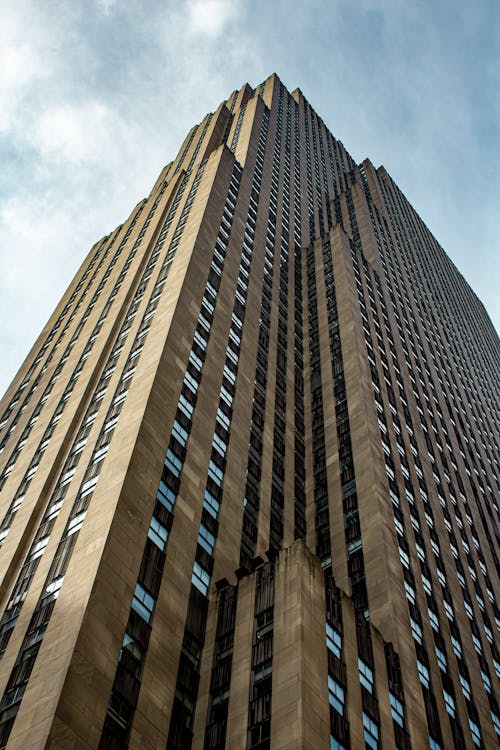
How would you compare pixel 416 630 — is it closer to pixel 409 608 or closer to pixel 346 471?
pixel 409 608

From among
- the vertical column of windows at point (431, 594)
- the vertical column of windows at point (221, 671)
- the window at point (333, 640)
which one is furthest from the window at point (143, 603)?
the vertical column of windows at point (431, 594)

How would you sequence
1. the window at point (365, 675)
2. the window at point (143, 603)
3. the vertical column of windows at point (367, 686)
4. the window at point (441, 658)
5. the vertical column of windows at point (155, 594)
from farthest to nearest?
the window at point (441, 658), the window at point (365, 675), the vertical column of windows at point (367, 686), the window at point (143, 603), the vertical column of windows at point (155, 594)

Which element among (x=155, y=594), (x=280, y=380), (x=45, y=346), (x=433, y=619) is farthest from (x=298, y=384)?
(x=155, y=594)

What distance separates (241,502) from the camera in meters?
51.6

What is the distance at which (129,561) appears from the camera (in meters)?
39.2

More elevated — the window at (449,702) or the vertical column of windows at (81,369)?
the vertical column of windows at (81,369)

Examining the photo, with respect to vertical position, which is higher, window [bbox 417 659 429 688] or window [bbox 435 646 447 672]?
window [bbox 435 646 447 672]

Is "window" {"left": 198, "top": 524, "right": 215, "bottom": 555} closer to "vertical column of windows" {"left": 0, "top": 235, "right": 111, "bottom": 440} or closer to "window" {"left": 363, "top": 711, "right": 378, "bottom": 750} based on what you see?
"window" {"left": 363, "top": 711, "right": 378, "bottom": 750}

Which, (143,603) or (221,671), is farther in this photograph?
(221,671)

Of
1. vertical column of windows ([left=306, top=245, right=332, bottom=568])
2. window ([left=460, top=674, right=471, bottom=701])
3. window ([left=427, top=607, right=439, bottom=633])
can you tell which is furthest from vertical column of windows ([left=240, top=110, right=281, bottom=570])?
window ([left=460, top=674, right=471, bottom=701])

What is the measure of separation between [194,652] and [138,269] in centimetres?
4497

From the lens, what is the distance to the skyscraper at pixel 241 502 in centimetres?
3606

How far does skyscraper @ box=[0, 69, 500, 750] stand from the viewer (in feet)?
118

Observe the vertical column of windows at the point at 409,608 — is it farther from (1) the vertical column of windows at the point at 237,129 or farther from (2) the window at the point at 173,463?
(1) the vertical column of windows at the point at 237,129
